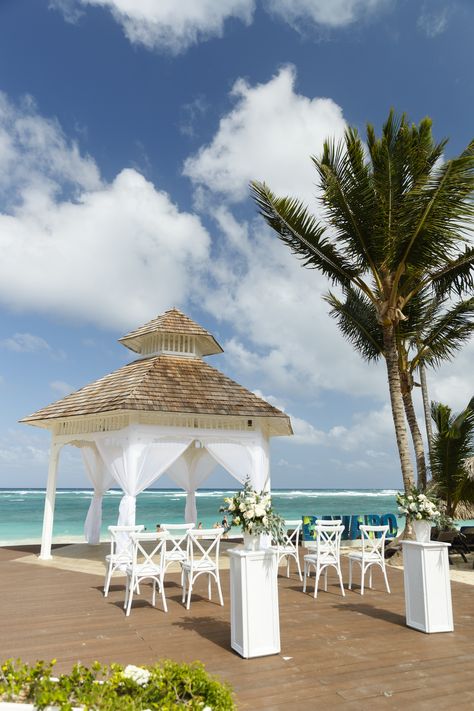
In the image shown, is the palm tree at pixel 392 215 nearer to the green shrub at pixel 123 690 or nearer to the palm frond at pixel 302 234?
the palm frond at pixel 302 234

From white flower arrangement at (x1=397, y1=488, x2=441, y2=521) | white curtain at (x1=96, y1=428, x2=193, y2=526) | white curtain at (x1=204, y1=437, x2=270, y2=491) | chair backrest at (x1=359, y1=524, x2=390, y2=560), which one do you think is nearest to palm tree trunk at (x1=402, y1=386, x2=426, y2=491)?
white curtain at (x1=204, y1=437, x2=270, y2=491)

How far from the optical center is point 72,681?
2689 mm

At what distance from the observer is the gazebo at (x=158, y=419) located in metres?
9.31

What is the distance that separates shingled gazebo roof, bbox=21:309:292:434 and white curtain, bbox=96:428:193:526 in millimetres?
581

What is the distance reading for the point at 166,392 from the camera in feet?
32.8

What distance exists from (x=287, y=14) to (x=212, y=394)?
7.39 m

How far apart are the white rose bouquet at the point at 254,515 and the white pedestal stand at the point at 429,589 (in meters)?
1.71

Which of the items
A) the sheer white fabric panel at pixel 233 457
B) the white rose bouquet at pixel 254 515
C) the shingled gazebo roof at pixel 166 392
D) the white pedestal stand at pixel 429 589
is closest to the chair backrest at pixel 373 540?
the white pedestal stand at pixel 429 589

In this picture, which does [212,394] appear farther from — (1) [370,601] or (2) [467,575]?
(2) [467,575]

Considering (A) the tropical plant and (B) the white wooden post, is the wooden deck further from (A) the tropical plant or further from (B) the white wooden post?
(A) the tropical plant

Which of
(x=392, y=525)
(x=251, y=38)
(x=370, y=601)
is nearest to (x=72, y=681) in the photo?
(x=370, y=601)

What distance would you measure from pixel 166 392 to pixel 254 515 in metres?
5.66

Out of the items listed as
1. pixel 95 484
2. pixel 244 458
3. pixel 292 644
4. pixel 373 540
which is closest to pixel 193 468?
pixel 95 484

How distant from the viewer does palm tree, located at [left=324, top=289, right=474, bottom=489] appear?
12117 mm
